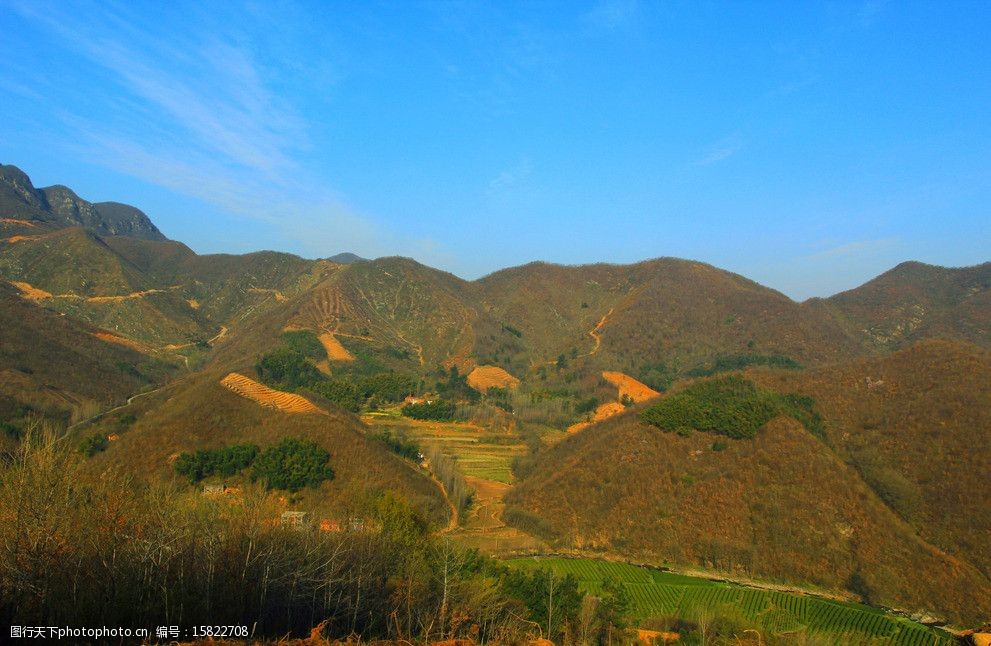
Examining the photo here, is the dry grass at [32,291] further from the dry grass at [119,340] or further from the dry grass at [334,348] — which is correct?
the dry grass at [334,348]

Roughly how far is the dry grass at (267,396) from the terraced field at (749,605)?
932 inches

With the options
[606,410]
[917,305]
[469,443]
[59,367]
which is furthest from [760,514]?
[917,305]

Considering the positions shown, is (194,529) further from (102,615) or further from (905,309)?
(905,309)

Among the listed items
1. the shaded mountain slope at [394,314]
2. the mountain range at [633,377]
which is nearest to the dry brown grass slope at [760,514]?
the mountain range at [633,377]

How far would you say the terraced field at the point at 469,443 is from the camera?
63.0 m

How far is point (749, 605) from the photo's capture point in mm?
33344

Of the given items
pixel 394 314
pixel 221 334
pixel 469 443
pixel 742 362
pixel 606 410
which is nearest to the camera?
pixel 469 443

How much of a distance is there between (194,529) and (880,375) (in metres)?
53.2

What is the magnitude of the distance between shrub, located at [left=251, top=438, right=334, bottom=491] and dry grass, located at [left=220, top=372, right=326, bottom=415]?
808 cm

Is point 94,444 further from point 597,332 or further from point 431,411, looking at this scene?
point 597,332

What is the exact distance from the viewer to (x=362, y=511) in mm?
30906

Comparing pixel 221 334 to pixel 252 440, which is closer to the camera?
pixel 252 440

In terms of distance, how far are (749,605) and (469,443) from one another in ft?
142

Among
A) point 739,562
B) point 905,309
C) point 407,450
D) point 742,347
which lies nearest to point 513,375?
point 742,347
